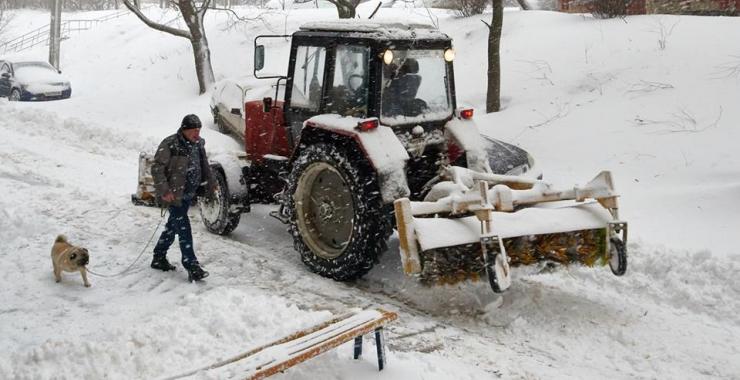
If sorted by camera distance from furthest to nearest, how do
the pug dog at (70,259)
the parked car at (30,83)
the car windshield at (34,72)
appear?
the car windshield at (34,72), the parked car at (30,83), the pug dog at (70,259)

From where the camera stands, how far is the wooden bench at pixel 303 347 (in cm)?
371

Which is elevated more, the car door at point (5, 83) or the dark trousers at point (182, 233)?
the car door at point (5, 83)

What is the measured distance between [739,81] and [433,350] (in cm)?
779

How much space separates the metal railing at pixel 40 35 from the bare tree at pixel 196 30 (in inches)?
713

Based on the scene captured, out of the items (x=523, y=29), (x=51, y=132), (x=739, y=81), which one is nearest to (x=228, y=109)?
(x=51, y=132)

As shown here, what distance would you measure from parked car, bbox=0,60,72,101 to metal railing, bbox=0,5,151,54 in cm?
1425

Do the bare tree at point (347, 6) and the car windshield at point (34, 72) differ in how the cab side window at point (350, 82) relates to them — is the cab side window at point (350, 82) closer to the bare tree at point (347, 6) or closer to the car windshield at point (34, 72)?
the bare tree at point (347, 6)

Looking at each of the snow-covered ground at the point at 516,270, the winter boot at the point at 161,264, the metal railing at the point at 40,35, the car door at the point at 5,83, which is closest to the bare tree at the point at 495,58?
the snow-covered ground at the point at 516,270

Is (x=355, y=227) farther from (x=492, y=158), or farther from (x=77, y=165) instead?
(x=77, y=165)

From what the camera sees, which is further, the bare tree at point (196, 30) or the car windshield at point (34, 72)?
the car windshield at point (34, 72)

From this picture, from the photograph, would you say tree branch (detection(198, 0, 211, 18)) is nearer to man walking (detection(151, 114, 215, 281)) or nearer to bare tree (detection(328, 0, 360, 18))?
bare tree (detection(328, 0, 360, 18))

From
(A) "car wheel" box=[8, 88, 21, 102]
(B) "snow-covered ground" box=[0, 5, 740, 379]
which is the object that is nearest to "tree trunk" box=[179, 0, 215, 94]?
(B) "snow-covered ground" box=[0, 5, 740, 379]

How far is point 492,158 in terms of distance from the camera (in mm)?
6422

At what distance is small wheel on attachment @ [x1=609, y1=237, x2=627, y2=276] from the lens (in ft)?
17.0
